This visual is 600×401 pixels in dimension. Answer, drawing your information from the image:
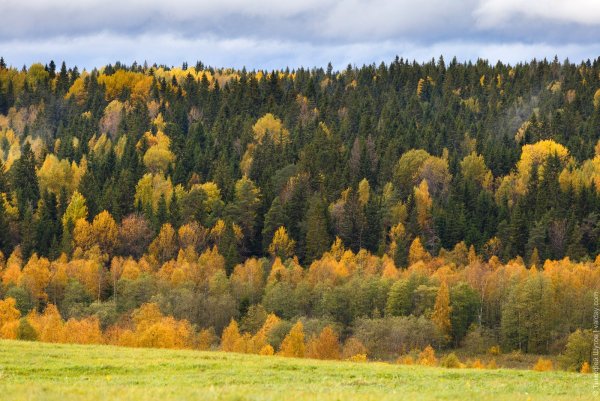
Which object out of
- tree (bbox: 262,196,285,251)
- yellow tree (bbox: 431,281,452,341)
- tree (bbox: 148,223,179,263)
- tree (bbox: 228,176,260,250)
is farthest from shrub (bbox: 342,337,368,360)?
tree (bbox: 228,176,260,250)

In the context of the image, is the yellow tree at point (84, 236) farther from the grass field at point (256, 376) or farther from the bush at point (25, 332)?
the grass field at point (256, 376)

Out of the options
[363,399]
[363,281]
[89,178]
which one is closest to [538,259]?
[363,281]

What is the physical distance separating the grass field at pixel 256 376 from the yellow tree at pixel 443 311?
70.5 m

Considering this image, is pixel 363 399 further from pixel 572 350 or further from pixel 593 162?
pixel 593 162

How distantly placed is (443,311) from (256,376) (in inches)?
3234

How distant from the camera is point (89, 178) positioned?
634 ft

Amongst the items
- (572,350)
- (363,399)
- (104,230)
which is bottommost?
(572,350)

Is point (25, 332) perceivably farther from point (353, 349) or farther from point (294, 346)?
point (353, 349)

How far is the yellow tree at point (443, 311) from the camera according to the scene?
382 ft

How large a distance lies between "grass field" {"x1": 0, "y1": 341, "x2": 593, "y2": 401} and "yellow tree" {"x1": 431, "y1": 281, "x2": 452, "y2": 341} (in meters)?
70.5

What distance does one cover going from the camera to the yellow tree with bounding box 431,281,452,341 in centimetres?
11644

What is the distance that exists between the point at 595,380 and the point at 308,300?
288 feet

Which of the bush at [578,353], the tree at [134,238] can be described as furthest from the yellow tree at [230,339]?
the tree at [134,238]

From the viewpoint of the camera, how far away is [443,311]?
388 feet
